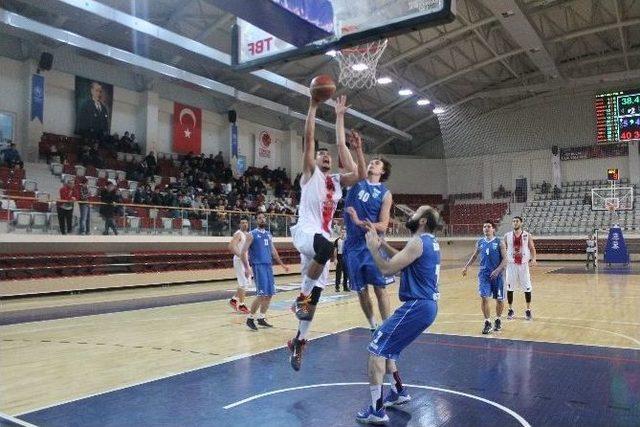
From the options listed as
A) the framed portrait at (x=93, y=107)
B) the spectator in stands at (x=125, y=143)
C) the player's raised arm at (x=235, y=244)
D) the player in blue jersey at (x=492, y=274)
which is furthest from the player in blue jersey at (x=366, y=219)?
the framed portrait at (x=93, y=107)

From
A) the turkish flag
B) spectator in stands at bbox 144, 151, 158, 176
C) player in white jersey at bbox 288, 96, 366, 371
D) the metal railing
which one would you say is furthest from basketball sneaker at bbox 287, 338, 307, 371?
the turkish flag

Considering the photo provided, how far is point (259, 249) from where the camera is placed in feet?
27.0

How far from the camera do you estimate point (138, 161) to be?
20984 millimetres

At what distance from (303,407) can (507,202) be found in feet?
101

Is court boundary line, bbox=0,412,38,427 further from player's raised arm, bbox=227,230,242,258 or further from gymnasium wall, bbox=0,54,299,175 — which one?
gymnasium wall, bbox=0,54,299,175

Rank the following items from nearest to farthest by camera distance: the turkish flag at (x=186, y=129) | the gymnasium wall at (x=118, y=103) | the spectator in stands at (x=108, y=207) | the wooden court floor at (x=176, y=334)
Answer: the wooden court floor at (x=176, y=334) < the spectator in stands at (x=108, y=207) < the gymnasium wall at (x=118, y=103) < the turkish flag at (x=186, y=129)

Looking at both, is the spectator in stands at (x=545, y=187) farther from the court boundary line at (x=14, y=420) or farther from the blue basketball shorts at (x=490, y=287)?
the court boundary line at (x=14, y=420)

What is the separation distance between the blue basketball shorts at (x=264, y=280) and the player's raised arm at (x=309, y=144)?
389 centimetres

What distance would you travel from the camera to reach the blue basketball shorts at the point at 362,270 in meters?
→ 4.73

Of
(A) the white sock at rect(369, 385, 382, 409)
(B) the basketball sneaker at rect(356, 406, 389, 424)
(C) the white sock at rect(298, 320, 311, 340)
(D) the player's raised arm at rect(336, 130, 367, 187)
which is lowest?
(B) the basketball sneaker at rect(356, 406, 389, 424)

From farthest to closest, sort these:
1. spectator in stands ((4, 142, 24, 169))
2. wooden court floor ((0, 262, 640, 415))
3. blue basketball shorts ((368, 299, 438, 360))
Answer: spectator in stands ((4, 142, 24, 169)), wooden court floor ((0, 262, 640, 415)), blue basketball shorts ((368, 299, 438, 360))

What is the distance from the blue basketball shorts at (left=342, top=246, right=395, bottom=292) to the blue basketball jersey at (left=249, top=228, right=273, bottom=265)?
11.7ft

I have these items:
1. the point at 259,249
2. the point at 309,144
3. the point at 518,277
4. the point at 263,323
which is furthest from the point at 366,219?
the point at 518,277

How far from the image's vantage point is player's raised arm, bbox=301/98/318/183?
4.23m
